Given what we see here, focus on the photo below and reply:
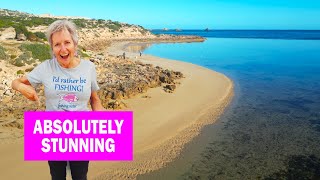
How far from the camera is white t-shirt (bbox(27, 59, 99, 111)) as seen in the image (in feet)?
11.3

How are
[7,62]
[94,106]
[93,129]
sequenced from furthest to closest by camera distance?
[7,62] < [94,106] < [93,129]

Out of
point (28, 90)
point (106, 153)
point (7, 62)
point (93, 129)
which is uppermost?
point (28, 90)

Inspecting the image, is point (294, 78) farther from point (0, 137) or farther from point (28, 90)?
point (28, 90)

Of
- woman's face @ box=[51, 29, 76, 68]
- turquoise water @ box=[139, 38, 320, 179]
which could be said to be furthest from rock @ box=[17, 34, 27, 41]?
woman's face @ box=[51, 29, 76, 68]

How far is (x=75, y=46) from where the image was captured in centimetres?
352

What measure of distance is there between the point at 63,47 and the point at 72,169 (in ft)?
4.67

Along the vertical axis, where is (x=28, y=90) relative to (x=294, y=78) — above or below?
above

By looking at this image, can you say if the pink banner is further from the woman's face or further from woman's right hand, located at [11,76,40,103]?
the woman's face

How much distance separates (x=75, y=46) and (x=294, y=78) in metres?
29.7

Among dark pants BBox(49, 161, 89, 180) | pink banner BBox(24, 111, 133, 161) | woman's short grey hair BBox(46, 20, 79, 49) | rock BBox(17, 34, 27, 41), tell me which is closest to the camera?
pink banner BBox(24, 111, 133, 161)

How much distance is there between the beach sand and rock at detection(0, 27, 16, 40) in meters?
20.2

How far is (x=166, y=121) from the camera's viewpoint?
15.1 meters

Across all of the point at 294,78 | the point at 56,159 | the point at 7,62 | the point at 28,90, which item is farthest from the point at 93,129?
the point at 294,78

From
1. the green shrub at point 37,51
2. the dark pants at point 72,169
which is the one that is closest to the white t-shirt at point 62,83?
the dark pants at point 72,169
